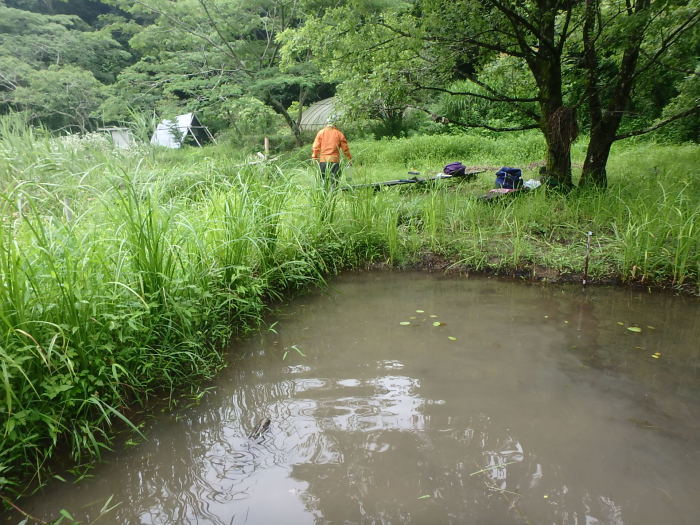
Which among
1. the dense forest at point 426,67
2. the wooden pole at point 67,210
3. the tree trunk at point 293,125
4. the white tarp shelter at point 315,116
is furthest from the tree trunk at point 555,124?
the white tarp shelter at point 315,116

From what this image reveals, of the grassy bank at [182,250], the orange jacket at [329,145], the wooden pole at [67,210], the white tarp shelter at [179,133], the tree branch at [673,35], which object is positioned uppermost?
the tree branch at [673,35]

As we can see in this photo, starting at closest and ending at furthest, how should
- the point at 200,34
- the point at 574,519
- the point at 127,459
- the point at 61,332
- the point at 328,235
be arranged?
the point at 574,519 → the point at 61,332 → the point at 127,459 → the point at 328,235 → the point at 200,34

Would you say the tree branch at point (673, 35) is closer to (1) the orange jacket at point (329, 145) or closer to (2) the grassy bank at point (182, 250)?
(2) the grassy bank at point (182, 250)

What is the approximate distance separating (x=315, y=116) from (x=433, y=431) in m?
15.7

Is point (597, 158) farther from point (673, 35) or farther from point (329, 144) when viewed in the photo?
point (329, 144)

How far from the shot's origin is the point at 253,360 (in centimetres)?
298

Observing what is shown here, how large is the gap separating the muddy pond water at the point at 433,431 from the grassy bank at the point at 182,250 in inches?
11.5

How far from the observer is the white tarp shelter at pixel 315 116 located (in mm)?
15858

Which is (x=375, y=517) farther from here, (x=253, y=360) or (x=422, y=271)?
(x=422, y=271)

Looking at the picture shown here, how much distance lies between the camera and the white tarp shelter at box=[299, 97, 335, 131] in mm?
15858

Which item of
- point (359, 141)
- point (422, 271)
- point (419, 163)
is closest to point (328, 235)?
point (422, 271)

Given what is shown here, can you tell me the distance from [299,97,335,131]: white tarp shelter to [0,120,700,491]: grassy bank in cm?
1033

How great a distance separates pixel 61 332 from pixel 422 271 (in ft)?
10.8

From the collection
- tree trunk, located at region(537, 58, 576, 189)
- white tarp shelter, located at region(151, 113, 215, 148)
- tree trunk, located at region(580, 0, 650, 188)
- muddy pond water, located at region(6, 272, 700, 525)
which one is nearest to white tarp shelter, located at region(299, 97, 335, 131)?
white tarp shelter, located at region(151, 113, 215, 148)
